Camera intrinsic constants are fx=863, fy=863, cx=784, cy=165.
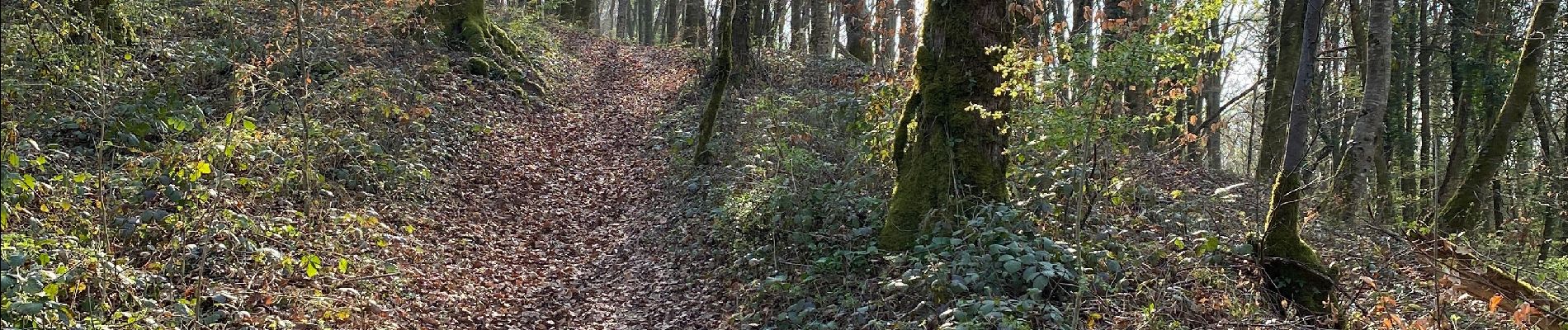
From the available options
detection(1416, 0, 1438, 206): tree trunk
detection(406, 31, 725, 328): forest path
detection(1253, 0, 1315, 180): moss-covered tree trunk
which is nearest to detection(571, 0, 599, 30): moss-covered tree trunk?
detection(406, 31, 725, 328): forest path

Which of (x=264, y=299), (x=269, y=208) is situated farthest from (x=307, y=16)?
(x=264, y=299)

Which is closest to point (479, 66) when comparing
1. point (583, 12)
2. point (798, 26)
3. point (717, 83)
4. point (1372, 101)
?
point (717, 83)

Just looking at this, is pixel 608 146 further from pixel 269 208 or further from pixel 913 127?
pixel 913 127

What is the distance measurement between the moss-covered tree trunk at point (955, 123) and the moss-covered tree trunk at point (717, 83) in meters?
4.84

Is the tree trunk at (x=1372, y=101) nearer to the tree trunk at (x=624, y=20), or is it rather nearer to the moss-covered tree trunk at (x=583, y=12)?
the moss-covered tree trunk at (x=583, y=12)

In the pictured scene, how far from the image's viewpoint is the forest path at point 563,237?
728cm

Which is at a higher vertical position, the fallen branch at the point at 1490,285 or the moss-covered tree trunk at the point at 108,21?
the moss-covered tree trunk at the point at 108,21

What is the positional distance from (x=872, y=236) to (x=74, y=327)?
5121 millimetres

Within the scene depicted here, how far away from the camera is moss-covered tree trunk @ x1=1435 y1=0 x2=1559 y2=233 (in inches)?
356

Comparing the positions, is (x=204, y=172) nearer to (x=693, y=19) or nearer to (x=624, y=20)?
(x=693, y=19)

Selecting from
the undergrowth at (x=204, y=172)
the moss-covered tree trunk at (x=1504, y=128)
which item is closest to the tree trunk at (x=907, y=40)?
the undergrowth at (x=204, y=172)

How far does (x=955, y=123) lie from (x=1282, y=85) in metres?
7.35

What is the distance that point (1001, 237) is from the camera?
5840 mm

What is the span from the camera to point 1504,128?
9.32m
